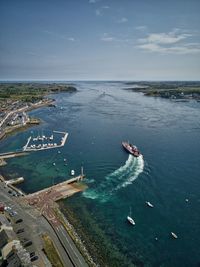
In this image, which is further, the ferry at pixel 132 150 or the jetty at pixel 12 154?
the jetty at pixel 12 154

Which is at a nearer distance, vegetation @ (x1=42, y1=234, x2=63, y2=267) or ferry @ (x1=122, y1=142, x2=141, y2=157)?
vegetation @ (x1=42, y1=234, x2=63, y2=267)

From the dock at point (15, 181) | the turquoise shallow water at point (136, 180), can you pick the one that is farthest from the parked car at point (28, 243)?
the dock at point (15, 181)

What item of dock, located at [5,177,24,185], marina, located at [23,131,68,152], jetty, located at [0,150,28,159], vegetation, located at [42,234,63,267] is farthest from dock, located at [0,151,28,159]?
vegetation, located at [42,234,63,267]

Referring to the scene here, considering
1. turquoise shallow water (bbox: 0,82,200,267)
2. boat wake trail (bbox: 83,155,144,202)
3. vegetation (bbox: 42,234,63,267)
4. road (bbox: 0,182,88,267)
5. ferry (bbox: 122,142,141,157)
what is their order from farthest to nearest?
ferry (bbox: 122,142,141,157) < boat wake trail (bbox: 83,155,144,202) < turquoise shallow water (bbox: 0,82,200,267) < road (bbox: 0,182,88,267) < vegetation (bbox: 42,234,63,267)

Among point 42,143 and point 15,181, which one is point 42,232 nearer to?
point 15,181

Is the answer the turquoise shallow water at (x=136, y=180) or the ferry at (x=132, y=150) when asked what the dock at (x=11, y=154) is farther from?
the ferry at (x=132, y=150)

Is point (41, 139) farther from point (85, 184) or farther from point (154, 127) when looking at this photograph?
point (154, 127)

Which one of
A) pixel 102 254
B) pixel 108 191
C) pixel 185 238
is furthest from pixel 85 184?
pixel 185 238

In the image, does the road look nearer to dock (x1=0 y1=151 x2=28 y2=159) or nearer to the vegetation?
the vegetation
